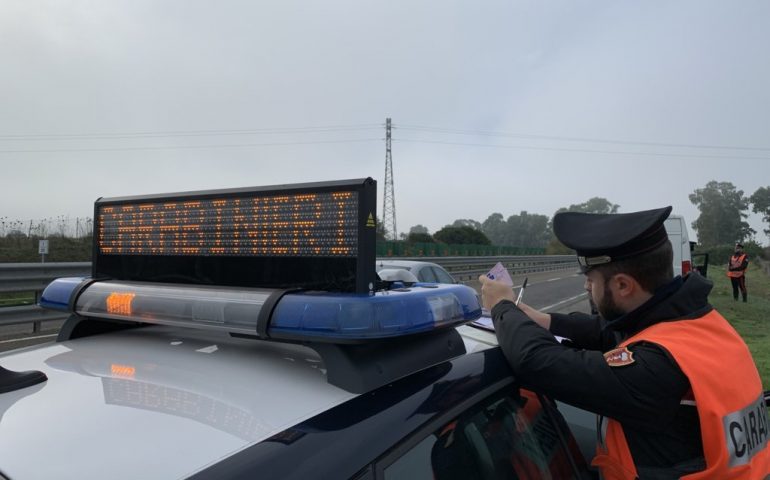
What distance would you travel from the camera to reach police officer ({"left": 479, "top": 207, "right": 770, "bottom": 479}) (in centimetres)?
141

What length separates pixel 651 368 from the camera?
4.71 ft

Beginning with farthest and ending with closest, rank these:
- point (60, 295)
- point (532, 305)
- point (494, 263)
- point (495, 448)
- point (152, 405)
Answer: point (494, 263) → point (532, 305) → point (60, 295) → point (495, 448) → point (152, 405)

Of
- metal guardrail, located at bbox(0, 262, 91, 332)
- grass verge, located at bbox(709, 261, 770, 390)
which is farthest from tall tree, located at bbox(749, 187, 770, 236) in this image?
metal guardrail, located at bbox(0, 262, 91, 332)

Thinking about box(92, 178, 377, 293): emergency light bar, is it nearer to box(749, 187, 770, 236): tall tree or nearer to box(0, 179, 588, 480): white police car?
box(0, 179, 588, 480): white police car

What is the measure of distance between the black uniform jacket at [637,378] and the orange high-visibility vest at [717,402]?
Answer: 35mm

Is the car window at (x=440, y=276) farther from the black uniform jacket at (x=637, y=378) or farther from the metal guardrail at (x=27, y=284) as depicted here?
the black uniform jacket at (x=637, y=378)

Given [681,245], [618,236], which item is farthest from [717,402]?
[681,245]

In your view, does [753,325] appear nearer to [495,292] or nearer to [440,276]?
[440,276]

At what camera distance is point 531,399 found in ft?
5.97

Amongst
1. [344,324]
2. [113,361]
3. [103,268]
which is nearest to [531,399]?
[344,324]

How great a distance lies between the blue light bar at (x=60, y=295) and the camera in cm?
181

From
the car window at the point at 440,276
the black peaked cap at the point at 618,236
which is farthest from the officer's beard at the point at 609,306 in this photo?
the car window at the point at 440,276

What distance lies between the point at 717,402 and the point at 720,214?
346 ft

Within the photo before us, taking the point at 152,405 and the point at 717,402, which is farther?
the point at 717,402
